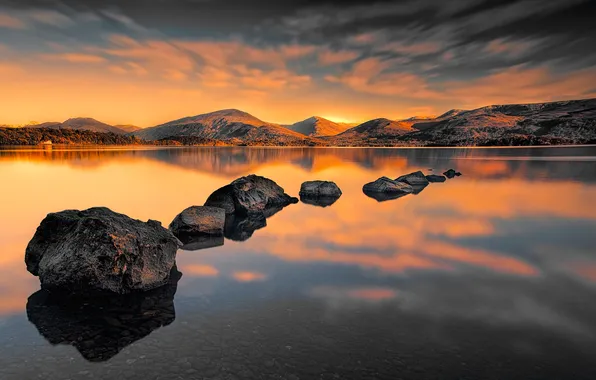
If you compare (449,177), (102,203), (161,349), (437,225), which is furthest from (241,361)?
(449,177)

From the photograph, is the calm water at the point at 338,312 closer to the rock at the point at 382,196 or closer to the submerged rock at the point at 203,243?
the submerged rock at the point at 203,243

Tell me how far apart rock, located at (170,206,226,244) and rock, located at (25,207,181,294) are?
421 cm

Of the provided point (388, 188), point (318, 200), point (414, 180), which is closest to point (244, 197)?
point (318, 200)

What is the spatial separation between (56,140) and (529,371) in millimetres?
235764

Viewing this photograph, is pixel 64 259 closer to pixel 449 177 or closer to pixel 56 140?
pixel 449 177

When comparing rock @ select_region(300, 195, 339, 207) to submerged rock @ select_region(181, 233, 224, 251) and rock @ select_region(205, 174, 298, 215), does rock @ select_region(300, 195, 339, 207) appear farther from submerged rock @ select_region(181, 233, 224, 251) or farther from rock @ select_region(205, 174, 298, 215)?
submerged rock @ select_region(181, 233, 224, 251)

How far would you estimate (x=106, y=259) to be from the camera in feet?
29.9

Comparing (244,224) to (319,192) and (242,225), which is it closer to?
(242,225)

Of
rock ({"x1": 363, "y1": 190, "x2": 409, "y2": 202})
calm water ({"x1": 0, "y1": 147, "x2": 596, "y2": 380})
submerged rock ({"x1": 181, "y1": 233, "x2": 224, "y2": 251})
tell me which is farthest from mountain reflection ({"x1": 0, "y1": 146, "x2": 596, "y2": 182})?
calm water ({"x1": 0, "y1": 147, "x2": 596, "y2": 380})

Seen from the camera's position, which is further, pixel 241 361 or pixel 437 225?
pixel 437 225

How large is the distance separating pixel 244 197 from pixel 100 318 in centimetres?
1333

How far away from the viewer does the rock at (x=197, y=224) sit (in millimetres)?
14781

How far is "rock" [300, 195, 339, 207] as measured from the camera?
23969 mm

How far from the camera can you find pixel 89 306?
8344 mm
